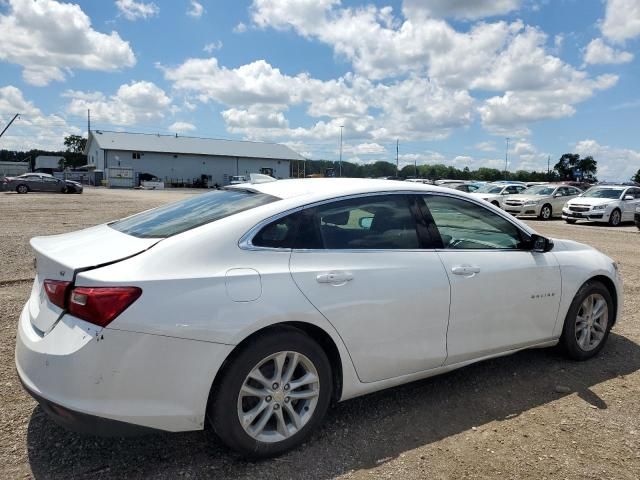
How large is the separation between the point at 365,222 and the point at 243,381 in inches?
52.6

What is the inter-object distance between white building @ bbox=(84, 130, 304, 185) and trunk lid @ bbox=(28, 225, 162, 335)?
213ft

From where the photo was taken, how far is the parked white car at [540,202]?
22641 millimetres

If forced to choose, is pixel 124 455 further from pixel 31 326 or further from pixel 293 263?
pixel 293 263

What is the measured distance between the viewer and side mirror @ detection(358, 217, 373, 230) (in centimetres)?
344

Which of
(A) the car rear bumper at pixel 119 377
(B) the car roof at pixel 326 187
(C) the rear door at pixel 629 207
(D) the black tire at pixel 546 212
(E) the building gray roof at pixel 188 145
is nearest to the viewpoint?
(A) the car rear bumper at pixel 119 377

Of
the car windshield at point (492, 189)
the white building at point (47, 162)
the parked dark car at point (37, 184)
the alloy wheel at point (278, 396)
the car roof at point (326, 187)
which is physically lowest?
the alloy wheel at point (278, 396)

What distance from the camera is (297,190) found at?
3469mm

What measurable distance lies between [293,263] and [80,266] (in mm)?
1147

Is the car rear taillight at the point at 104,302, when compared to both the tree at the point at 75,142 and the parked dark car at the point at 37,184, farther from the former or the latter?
the tree at the point at 75,142

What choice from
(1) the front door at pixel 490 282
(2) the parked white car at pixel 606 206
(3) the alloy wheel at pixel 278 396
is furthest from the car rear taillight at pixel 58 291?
(2) the parked white car at pixel 606 206

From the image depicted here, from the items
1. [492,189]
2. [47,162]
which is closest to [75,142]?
[47,162]

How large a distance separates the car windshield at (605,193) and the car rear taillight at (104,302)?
22723 mm

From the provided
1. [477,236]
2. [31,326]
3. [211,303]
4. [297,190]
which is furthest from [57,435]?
[477,236]

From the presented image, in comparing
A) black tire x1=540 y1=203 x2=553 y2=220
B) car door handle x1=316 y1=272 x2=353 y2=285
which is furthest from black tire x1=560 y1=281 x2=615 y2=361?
black tire x1=540 y1=203 x2=553 y2=220
